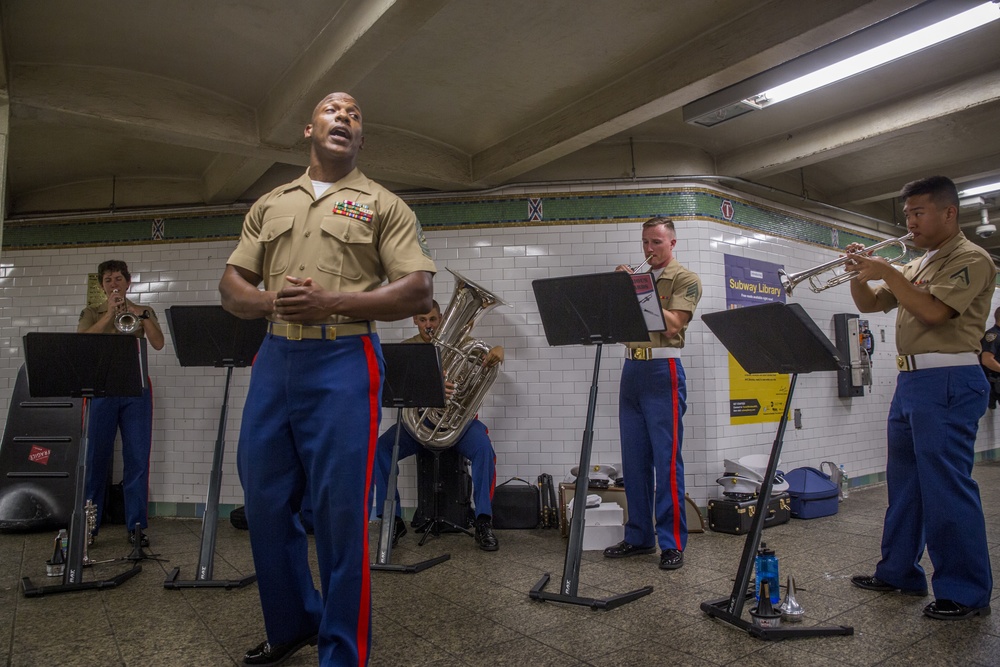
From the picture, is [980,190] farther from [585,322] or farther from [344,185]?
[344,185]

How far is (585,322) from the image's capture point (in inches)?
123

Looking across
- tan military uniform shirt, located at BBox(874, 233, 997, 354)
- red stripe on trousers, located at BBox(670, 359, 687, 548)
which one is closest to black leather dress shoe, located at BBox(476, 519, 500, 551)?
red stripe on trousers, located at BBox(670, 359, 687, 548)

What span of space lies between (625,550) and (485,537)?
97 cm

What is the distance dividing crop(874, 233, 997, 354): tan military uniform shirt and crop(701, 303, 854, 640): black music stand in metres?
0.56

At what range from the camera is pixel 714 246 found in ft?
18.8

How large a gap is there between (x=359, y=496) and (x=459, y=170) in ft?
13.5

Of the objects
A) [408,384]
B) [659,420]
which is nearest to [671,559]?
[659,420]

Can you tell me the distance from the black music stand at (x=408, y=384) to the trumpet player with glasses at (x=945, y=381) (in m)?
2.23

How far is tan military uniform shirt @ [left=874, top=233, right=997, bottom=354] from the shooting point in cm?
286

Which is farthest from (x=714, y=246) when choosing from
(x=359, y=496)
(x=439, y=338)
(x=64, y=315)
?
(x=64, y=315)

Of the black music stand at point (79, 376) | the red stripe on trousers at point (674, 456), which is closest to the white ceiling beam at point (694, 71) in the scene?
the red stripe on trousers at point (674, 456)

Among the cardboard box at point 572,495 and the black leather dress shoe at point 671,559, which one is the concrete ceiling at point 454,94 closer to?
the cardboard box at point 572,495

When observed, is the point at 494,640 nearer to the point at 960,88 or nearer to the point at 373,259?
the point at 373,259

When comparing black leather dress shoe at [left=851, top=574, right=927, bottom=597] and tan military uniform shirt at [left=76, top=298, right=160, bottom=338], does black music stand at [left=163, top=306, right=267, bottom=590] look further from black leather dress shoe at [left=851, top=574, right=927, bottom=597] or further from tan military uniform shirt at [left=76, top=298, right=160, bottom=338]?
black leather dress shoe at [left=851, top=574, right=927, bottom=597]
